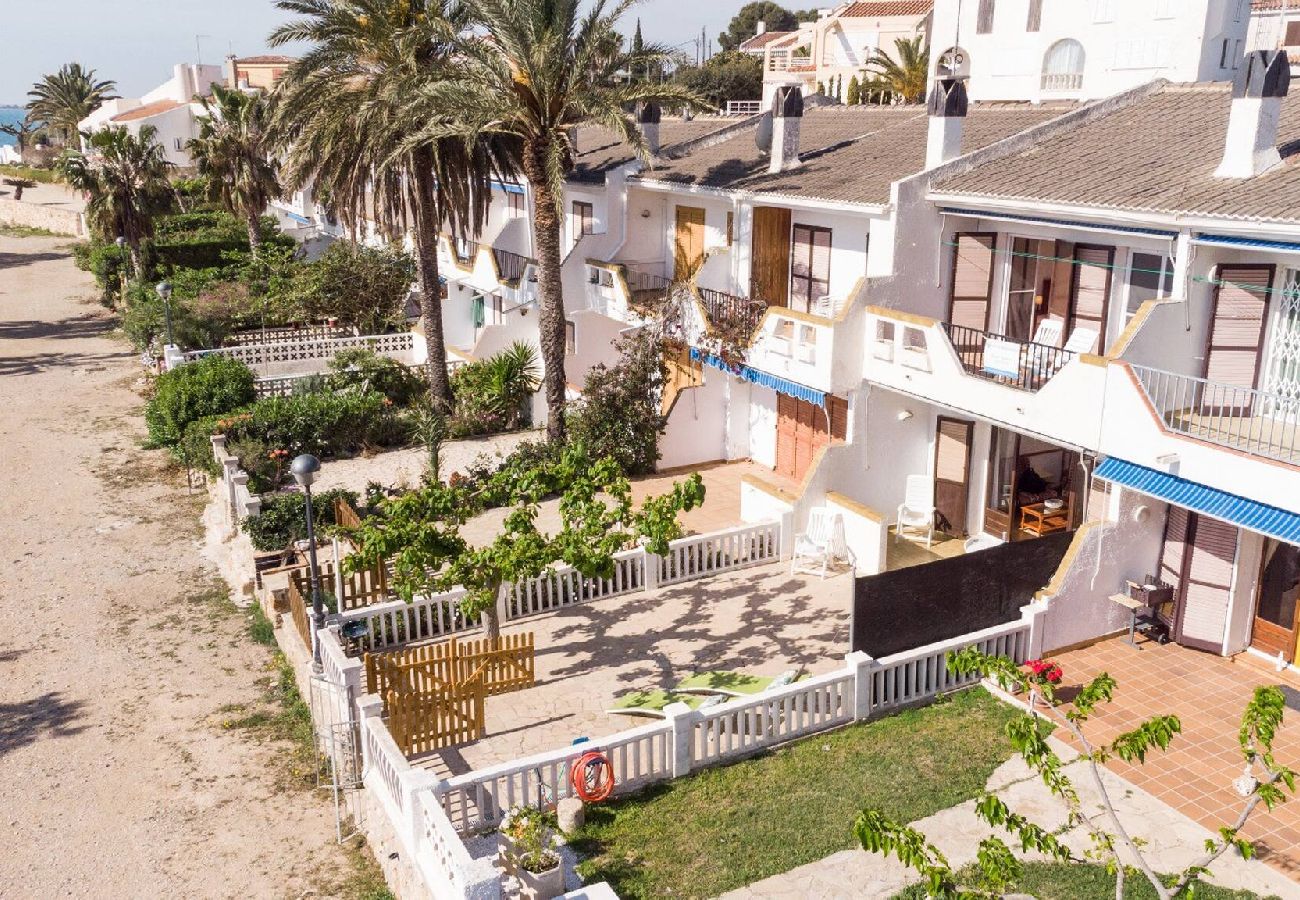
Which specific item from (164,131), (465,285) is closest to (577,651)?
(465,285)

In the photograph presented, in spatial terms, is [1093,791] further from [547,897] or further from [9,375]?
[9,375]

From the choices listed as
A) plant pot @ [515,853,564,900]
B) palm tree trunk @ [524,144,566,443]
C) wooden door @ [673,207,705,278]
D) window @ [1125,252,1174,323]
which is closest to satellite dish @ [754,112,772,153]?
wooden door @ [673,207,705,278]

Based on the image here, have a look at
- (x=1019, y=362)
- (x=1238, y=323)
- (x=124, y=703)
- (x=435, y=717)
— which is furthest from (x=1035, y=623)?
(x=124, y=703)

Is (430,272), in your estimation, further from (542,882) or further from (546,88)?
(542,882)

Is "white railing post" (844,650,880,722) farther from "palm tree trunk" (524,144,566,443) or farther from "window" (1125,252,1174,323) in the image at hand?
"palm tree trunk" (524,144,566,443)

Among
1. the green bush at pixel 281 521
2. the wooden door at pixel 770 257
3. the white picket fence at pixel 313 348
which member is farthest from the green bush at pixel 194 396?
the wooden door at pixel 770 257

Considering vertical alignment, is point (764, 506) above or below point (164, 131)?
below
